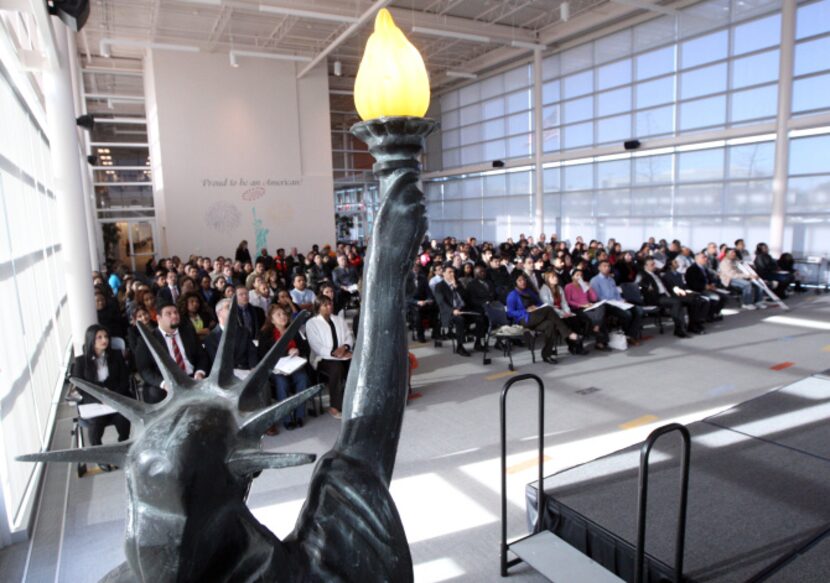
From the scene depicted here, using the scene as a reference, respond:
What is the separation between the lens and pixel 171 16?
15.2 metres

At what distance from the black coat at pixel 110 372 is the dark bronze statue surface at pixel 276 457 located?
15.3ft

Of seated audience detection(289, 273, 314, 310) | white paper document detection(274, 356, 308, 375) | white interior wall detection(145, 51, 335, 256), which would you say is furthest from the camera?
white interior wall detection(145, 51, 335, 256)

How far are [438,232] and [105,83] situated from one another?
15.5 meters

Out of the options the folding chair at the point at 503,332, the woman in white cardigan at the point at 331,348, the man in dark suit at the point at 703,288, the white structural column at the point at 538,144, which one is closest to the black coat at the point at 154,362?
the woman in white cardigan at the point at 331,348

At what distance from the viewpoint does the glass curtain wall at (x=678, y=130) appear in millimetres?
13195

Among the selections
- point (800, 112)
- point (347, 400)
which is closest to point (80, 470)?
point (347, 400)

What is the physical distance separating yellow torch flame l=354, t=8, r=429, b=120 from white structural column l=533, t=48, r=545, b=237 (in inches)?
750

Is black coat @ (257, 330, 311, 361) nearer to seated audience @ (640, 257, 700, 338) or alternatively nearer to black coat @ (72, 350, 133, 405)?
black coat @ (72, 350, 133, 405)

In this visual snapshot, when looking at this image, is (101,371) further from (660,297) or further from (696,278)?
(696,278)

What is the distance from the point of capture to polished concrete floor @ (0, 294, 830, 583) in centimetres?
357

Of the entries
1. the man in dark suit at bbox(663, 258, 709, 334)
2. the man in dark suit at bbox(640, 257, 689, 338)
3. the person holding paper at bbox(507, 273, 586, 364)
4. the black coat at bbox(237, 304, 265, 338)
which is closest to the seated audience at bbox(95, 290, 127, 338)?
the black coat at bbox(237, 304, 265, 338)

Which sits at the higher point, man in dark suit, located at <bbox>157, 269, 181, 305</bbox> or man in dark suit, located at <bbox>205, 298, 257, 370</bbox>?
man in dark suit, located at <bbox>157, 269, 181, 305</bbox>

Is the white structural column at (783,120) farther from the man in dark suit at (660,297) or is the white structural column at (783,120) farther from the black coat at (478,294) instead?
the black coat at (478,294)

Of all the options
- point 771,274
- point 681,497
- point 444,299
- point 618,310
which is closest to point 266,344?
point 444,299
